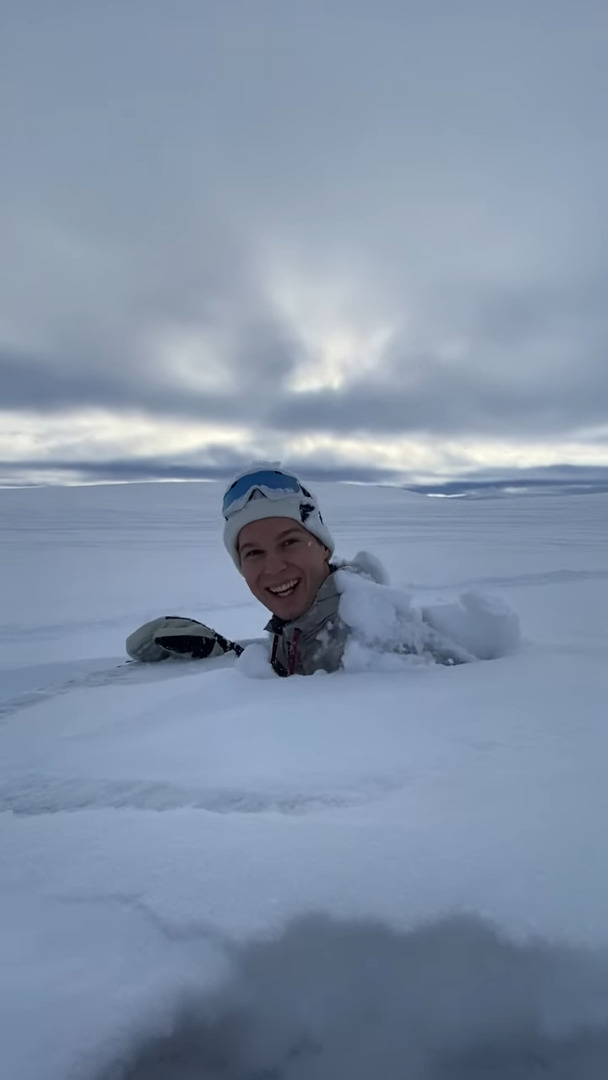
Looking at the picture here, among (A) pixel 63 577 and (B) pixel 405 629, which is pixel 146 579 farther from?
(B) pixel 405 629

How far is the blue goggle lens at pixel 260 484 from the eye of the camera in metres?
2.48

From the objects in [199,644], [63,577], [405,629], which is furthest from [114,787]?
[63,577]

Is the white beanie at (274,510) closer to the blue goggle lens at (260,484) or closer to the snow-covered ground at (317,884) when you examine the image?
the blue goggle lens at (260,484)

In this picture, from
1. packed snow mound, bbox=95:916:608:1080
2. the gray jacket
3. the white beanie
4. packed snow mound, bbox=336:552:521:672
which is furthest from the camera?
the white beanie

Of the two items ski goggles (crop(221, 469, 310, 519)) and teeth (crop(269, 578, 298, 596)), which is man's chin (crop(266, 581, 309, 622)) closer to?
teeth (crop(269, 578, 298, 596))

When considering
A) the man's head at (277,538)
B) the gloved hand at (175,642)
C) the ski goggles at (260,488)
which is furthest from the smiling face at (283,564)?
the gloved hand at (175,642)

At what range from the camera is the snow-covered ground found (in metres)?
0.62

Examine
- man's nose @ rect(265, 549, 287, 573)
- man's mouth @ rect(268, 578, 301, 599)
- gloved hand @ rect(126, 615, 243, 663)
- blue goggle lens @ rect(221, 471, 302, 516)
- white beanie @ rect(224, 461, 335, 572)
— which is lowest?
gloved hand @ rect(126, 615, 243, 663)

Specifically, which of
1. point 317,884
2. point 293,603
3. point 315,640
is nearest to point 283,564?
point 293,603

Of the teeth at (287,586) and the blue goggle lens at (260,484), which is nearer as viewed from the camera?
the teeth at (287,586)

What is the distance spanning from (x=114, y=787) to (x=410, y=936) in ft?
2.34

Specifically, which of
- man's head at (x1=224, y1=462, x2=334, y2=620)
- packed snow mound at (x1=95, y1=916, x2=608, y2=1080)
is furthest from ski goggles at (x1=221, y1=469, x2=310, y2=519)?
packed snow mound at (x1=95, y1=916, x2=608, y2=1080)

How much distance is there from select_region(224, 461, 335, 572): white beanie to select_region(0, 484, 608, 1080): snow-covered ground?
0.83 m

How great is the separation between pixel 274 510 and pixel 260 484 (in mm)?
139
